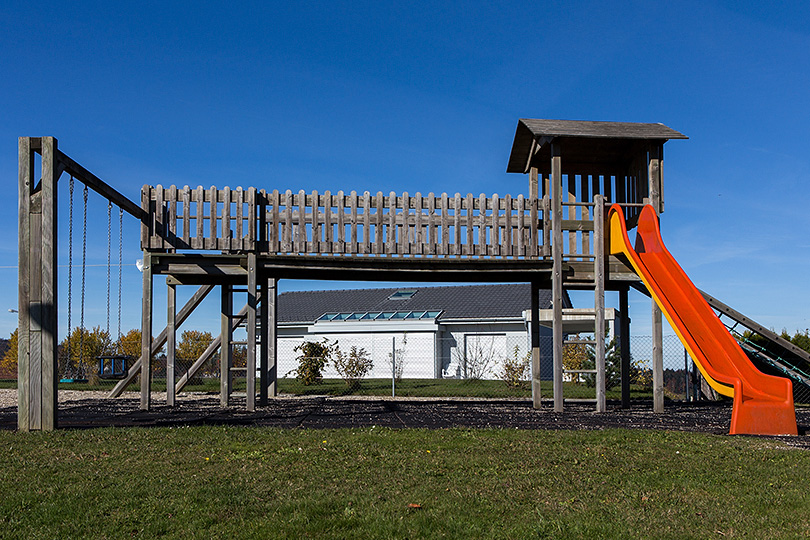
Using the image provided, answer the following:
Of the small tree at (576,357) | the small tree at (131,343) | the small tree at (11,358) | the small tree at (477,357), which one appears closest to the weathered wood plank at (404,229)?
the small tree at (576,357)

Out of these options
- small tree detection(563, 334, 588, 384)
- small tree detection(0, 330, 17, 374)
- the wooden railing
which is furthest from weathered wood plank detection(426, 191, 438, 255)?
small tree detection(0, 330, 17, 374)

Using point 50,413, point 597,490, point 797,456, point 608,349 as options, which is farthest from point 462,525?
point 608,349

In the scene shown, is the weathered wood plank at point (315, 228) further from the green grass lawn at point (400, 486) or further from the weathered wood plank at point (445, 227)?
the green grass lawn at point (400, 486)

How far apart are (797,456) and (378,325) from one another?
24533 mm

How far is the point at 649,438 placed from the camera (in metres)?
8.07

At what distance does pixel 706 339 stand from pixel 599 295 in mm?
2042

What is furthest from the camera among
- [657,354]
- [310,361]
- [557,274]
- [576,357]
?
[576,357]

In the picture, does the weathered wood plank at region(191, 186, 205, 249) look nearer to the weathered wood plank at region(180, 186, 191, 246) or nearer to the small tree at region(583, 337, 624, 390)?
the weathered wood plank at region(180, 186, 191, 246)

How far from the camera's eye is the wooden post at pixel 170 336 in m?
13.6

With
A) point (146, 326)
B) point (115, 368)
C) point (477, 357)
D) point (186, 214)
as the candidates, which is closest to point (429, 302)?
point (477, 357)

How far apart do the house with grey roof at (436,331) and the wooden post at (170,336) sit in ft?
46.3

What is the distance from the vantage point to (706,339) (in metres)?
10.5

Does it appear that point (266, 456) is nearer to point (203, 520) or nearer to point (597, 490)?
point (203, 520)

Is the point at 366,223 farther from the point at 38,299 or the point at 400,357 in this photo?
the point at 400,357
